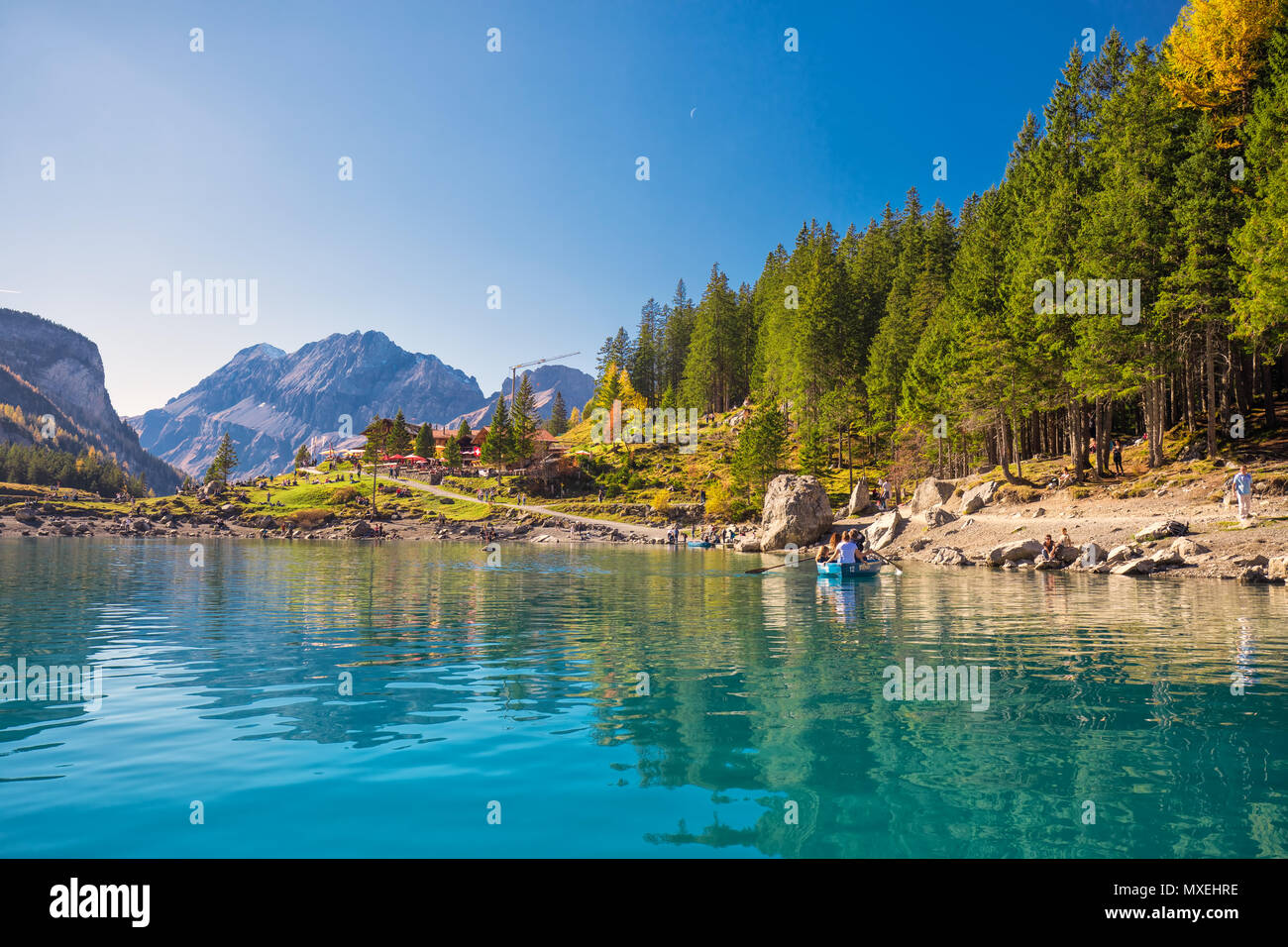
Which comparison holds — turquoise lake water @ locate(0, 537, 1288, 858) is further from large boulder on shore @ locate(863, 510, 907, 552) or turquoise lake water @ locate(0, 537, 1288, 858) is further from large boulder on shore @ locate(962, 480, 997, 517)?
large boulder on shore @ locate(863, 510, 907, 552)

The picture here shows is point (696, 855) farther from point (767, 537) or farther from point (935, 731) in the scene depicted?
point (767, 537)

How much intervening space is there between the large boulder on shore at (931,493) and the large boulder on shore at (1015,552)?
49.6 ft

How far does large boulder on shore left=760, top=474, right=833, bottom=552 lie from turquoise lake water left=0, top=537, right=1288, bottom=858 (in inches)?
1508

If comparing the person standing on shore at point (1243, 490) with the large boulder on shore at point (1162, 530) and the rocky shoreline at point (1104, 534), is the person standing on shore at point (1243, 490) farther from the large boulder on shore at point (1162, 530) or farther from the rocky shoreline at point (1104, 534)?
the large boulder on shore at point (1162, 530)

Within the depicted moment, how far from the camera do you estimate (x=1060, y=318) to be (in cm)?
4791

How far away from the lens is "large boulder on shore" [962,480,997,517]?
164ft

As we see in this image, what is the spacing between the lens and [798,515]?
60188 millimetres

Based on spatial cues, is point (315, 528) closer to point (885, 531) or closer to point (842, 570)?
point (885, 531)

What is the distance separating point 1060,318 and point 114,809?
183 ft

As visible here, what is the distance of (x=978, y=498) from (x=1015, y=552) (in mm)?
12136

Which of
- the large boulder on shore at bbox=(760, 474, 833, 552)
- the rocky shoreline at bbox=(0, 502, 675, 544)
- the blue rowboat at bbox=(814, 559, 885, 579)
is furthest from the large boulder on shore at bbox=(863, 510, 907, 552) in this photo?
the rocky shoreline at bbox=(0, 502, 675, 544)

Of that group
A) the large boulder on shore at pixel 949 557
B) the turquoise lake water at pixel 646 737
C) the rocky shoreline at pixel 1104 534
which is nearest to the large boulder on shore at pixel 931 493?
the rocky shoreline at pixel 1104 534

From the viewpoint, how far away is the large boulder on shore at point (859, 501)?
65312mm

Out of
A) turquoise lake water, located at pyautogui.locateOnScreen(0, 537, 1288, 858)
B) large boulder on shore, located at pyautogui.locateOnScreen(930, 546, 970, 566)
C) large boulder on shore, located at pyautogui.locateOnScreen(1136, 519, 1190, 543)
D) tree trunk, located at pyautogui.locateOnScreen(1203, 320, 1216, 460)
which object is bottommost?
large boulder on shore, located at pyautogui.locateOnScreen(930, 546, 970, 566)
